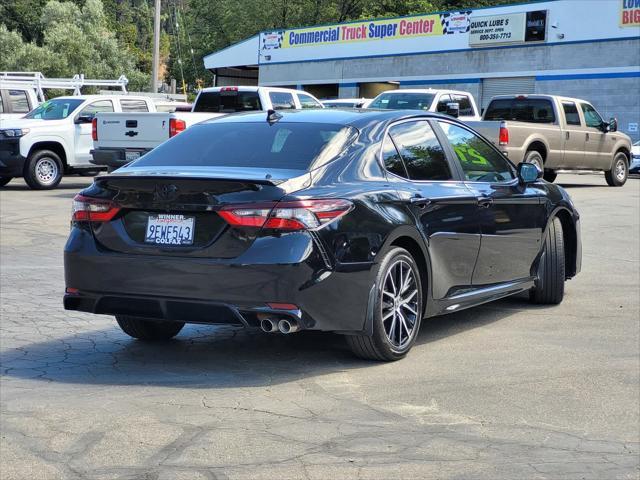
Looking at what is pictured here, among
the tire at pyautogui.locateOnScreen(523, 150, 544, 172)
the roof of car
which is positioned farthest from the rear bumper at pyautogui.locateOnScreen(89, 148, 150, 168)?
the roof of car

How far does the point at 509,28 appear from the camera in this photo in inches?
1709

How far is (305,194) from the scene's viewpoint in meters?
6.02

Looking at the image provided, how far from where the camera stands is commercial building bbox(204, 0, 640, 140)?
39.1 m

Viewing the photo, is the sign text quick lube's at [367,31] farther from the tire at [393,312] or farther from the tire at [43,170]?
the tire at [393,312]

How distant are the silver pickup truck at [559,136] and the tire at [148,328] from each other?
1366 centimetres

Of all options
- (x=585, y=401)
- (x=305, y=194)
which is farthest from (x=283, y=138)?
(x=585, y=401)

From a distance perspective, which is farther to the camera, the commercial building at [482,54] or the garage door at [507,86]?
the garage door at [507,86]

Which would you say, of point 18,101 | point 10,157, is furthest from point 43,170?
point 18,101

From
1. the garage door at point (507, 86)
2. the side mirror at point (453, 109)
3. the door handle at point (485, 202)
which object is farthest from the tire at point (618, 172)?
the garage door at point (507, 86)

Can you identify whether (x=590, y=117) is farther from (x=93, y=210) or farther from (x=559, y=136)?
(x=93, y=210)

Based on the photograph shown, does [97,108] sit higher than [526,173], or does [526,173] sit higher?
[97,108]

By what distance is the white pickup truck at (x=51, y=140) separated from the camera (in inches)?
810

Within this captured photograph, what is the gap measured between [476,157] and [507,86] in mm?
37386

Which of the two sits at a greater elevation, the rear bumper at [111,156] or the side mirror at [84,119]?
the side mirror at [84,119]
